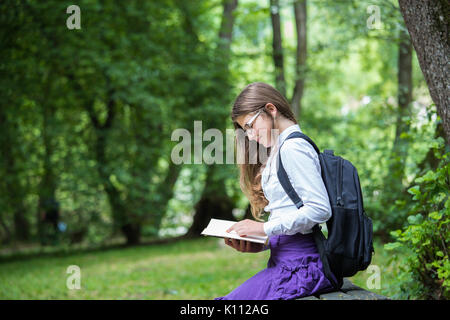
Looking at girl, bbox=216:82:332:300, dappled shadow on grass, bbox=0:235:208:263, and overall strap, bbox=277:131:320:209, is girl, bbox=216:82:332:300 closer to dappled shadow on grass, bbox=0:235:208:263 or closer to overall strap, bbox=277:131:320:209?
overall strap, bbox=277:131:320:209

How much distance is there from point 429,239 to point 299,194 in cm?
178

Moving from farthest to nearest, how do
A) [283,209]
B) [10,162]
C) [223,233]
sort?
[10,162]
[223,233]
[283,209]

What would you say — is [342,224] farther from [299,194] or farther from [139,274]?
[139,274]

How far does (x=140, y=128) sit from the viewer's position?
547 inches

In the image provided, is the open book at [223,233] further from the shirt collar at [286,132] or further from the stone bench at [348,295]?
the shirt collar at [286,132]

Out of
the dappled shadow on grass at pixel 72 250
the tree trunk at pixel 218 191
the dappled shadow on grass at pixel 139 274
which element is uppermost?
the tree trunk at pixel 218 191

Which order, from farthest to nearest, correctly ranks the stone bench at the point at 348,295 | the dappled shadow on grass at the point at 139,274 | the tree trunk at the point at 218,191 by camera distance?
the tree trunk at the point at 218,191 → the dappled shadow on grass at the point at 139,274 → the stone bench at the point at 348,295

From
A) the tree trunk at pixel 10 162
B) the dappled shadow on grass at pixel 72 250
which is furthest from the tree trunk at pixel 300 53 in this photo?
the tree trunk at pixel 10 162

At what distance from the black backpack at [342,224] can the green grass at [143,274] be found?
2.61m

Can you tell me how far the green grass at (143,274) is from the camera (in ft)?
23.1

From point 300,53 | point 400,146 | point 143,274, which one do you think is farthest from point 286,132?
point 300,53

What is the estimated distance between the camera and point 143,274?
888 cm

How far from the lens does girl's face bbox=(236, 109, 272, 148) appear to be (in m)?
2.55

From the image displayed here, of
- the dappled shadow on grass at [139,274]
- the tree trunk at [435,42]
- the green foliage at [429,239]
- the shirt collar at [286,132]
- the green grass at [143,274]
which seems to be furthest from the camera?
the dappled shadow on grass at [139,274]
